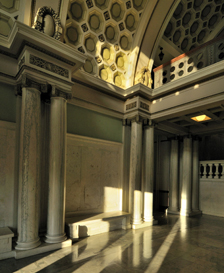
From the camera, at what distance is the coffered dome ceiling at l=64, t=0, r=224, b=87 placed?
6.43m

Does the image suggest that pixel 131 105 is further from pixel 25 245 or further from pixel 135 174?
pixel 25 245

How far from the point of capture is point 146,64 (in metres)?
7.88

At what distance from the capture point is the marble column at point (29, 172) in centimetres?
440

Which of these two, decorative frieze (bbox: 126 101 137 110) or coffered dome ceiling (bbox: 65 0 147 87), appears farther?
decorative frieze (bbox: 126 101 137 110)

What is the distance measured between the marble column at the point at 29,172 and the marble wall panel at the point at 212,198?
26.9 ft

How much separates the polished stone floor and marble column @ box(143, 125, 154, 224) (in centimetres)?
87

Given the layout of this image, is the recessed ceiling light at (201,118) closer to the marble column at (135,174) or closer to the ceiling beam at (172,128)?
the ceiling beam at (172,128)

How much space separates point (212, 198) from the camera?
31.8 ft

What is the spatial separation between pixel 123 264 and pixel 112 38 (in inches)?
271

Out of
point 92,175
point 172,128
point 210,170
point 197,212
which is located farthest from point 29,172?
point 210,170

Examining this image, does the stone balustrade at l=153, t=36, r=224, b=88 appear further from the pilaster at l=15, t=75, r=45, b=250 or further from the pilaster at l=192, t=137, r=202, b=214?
the pilaster at l=15, t=75, r=45, b=250

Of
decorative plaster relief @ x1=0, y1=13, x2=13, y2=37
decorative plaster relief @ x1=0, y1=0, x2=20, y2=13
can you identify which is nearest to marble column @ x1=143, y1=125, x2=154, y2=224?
decorative plaster relief @ x1=0, y1=13, x2=13, y2=37

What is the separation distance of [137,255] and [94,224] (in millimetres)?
1696

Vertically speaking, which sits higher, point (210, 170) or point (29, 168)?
point (29, 168)
